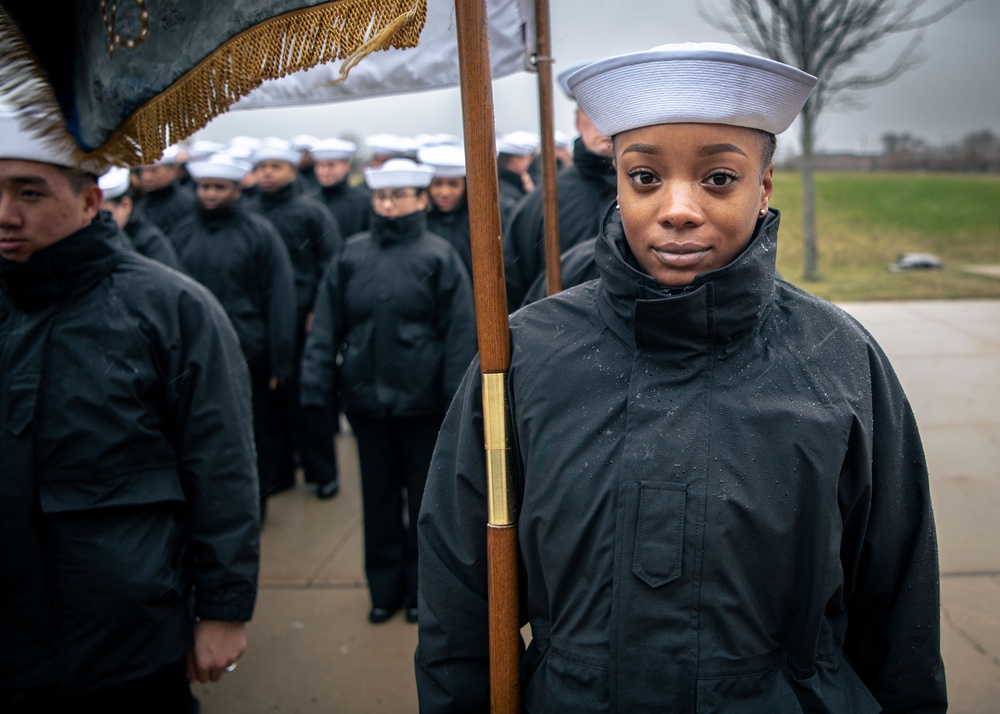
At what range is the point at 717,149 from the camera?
146 cm

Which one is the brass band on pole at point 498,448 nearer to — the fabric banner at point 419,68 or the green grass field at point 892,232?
the fabric banner at point 419,68

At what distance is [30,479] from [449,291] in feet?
8.05

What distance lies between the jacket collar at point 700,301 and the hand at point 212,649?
1476mm

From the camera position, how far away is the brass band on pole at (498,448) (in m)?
1.58

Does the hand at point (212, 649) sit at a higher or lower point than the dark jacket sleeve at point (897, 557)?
lower

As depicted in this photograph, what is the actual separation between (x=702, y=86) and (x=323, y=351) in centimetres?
332

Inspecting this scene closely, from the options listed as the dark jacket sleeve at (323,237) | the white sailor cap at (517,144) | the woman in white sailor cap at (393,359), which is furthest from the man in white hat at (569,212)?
the white sailor cap at (517,144)

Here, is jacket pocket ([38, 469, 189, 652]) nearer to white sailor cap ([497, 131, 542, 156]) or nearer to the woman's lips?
the woman's lips

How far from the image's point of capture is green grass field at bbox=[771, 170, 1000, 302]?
12.6 metres

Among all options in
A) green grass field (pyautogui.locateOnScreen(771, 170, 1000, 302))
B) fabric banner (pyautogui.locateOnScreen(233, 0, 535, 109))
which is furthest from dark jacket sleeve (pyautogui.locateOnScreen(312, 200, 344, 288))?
green grass field (pyautogui.locateOnScreen(771, 170, 1000, 302))

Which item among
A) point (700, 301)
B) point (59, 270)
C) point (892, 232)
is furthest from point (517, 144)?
point (892, 232)

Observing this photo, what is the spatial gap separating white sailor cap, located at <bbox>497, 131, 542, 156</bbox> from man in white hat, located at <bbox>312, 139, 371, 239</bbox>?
1.38 m

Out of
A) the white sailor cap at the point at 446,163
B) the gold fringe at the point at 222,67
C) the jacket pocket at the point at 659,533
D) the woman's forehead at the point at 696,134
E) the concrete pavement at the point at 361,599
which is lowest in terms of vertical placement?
the concrete pavement at the point at 361,599

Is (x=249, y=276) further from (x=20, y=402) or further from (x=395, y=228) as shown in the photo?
(x=20, y=402)
